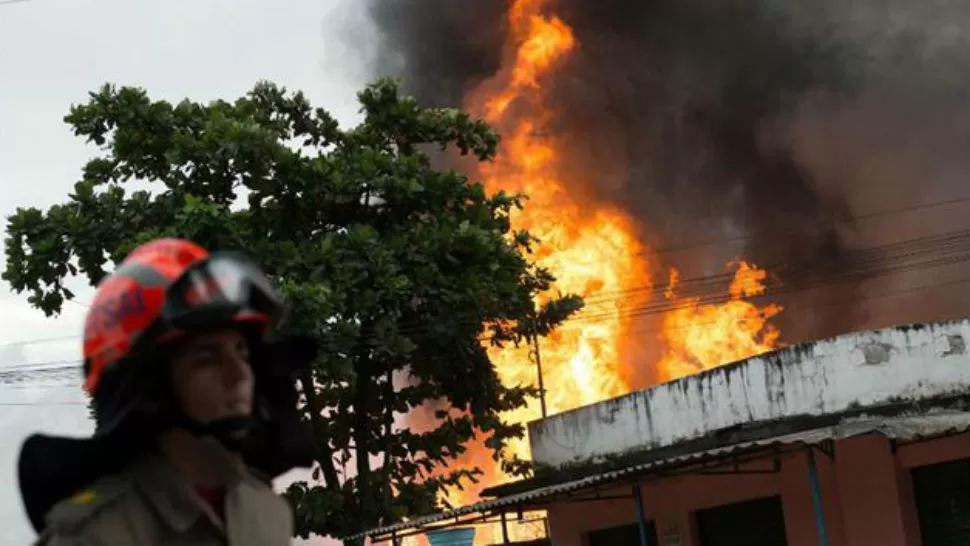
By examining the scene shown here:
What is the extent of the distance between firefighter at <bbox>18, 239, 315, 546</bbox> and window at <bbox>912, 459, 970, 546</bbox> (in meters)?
11.3

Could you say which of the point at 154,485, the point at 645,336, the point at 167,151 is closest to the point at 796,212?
the point at 645,336

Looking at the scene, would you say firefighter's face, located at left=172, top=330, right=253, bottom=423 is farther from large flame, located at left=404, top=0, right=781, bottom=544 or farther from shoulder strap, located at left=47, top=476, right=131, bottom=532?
large flame, located at left=404, top=0, right=781, bottom=544

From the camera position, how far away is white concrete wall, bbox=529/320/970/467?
42.1 ft

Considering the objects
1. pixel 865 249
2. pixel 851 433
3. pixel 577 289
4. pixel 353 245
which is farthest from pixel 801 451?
pixel 865 249

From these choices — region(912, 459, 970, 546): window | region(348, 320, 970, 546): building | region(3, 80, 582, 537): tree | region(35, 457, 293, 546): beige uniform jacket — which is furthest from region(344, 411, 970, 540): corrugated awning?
region(35, 457, 293, 546): beige uniform jacket

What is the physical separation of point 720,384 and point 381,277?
4200mm

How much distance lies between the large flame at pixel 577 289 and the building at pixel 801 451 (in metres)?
9.00

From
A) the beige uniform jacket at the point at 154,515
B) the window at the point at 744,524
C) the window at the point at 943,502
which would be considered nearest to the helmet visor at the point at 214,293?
the beige uniform jacket at the point at 154,515

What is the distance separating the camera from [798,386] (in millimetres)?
13430

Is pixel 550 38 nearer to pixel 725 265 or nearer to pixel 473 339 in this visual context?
pixel 725 265

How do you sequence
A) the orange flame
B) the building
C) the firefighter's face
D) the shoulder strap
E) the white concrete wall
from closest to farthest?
the shoulder strap, the firefighter's face, the building, the white concrete wall, the orange flame

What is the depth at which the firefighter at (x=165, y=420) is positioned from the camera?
198cm

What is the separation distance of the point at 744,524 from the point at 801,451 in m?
2.67

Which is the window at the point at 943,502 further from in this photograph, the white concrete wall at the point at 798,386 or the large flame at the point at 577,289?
the large flame at the point at 577,289
